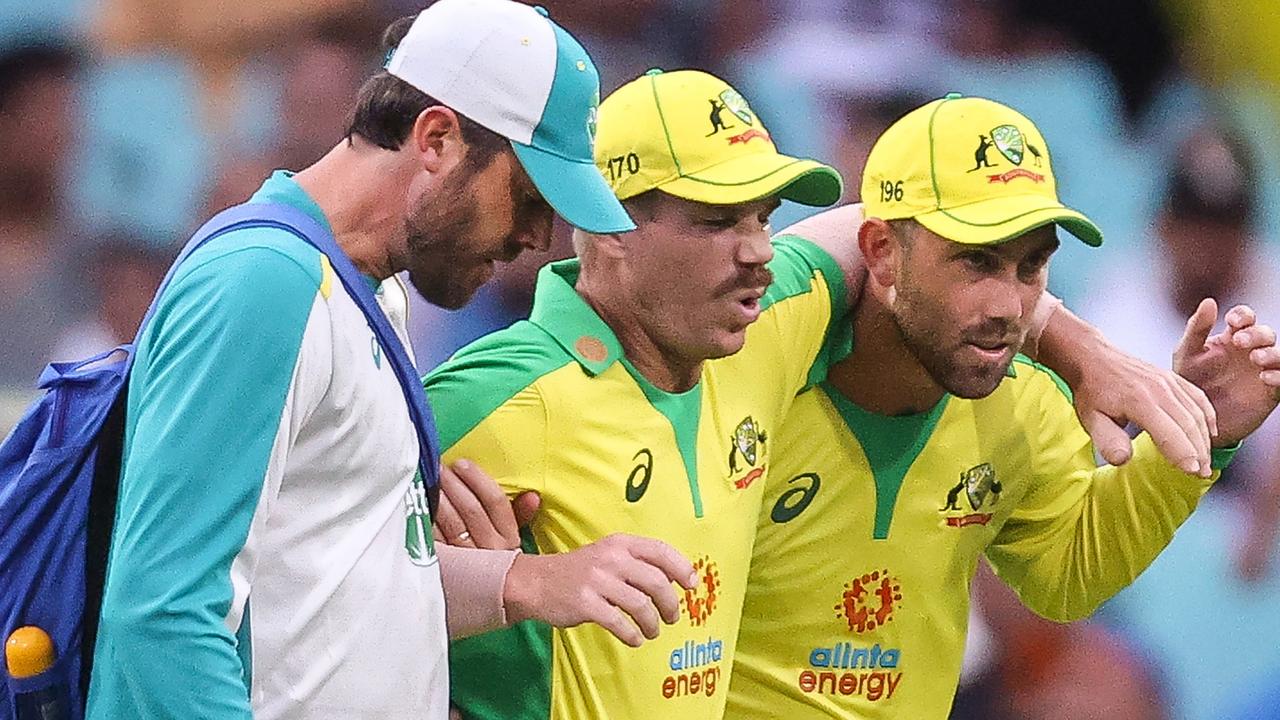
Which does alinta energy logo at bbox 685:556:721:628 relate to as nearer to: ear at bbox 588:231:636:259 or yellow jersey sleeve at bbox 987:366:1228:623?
ear at bbox 588:231:636:259

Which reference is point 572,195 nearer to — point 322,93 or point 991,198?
point 991,198

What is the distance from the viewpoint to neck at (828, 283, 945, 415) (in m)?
2.53

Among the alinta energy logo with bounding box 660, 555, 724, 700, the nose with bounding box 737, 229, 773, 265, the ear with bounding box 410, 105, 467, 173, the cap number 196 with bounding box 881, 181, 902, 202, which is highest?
the ear with bounding box 410, 105, 467, 173

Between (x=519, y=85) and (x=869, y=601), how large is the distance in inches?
41.2

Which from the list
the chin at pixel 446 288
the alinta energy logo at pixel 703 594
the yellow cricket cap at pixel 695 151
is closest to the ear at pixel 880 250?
the yellow cricket cap at pixel 695 151

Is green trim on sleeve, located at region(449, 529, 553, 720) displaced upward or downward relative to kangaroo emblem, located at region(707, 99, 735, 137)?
downward

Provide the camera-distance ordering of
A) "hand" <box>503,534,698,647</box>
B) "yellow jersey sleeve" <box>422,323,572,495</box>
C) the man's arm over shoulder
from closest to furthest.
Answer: "hand" <box>503,534,698,647</box>, "yellow jersey sleeve" <box>422,323,572,495</box>, the man's arm over shoulder

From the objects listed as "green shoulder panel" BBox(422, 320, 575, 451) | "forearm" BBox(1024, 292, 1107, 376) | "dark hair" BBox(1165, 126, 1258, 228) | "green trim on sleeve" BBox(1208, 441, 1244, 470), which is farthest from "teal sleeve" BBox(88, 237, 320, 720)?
"dark hair" BBox(1165, 126, 1258, 228)

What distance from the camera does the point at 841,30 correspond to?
3.96 m

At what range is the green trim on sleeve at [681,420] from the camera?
2271 mm

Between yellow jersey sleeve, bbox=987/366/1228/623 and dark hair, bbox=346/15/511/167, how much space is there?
113cm

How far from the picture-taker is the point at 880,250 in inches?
100

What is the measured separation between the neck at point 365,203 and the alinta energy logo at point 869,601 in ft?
3.32

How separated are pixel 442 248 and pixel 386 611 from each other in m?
0.32
